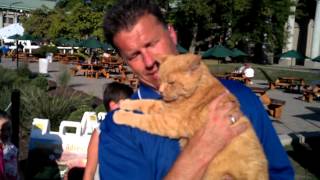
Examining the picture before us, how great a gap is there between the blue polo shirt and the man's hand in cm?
11

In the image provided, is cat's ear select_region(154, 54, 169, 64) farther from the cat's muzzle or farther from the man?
the cat's muzzle

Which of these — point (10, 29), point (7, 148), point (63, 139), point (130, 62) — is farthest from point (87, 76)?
point (130, 62)

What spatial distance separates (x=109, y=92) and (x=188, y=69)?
2902 mm

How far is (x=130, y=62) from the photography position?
8.42 feet

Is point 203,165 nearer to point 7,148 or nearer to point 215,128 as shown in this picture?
point 215,128

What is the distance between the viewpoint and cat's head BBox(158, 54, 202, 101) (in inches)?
91.0

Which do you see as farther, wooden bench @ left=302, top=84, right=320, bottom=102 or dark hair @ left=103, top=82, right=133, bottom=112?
wooden bench @ left=302, top=84, right=320, bottom=102

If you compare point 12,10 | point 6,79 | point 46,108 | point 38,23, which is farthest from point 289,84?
point 12,10

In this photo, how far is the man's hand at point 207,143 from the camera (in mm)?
2051

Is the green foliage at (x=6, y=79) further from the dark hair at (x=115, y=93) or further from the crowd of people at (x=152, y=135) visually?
the crowd of people at (x=152, y=135)

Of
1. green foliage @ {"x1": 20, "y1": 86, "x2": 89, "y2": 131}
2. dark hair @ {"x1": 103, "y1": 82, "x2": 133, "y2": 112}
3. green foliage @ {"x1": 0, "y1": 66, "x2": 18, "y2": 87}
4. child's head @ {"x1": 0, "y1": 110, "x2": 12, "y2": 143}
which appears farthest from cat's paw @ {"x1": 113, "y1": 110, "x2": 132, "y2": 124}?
green foliage @ {"x1": 0, "y1": 66, "x2": 18, "y2": 87}

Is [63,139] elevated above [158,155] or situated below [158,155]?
below

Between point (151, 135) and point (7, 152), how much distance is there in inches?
146

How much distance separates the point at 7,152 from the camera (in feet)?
18.2
